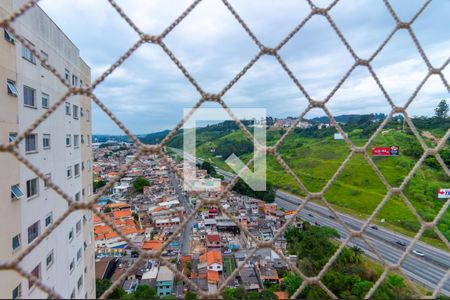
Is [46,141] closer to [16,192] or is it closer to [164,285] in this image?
[16,192]

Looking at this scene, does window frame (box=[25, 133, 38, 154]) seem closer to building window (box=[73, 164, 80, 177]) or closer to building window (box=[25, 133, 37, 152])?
building window (box=[25, 133, 37, 152])

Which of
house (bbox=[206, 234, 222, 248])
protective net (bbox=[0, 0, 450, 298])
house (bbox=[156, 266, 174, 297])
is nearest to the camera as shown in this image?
protective net (bbox=[0, 0, 450, 298])

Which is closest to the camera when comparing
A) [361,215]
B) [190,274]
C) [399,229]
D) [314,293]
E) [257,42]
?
[257,42]

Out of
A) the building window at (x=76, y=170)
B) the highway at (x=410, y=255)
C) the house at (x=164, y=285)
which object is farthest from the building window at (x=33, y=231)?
the highway at (x=410, y=255)

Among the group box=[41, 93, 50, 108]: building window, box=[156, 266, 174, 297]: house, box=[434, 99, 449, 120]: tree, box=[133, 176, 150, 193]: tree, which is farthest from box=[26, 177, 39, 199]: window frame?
box=[434, 99, 449, 120]: tree

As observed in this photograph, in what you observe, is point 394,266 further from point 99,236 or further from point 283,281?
point 99,236

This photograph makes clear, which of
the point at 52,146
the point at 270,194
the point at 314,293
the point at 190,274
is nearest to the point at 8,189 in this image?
the point at 52,146
